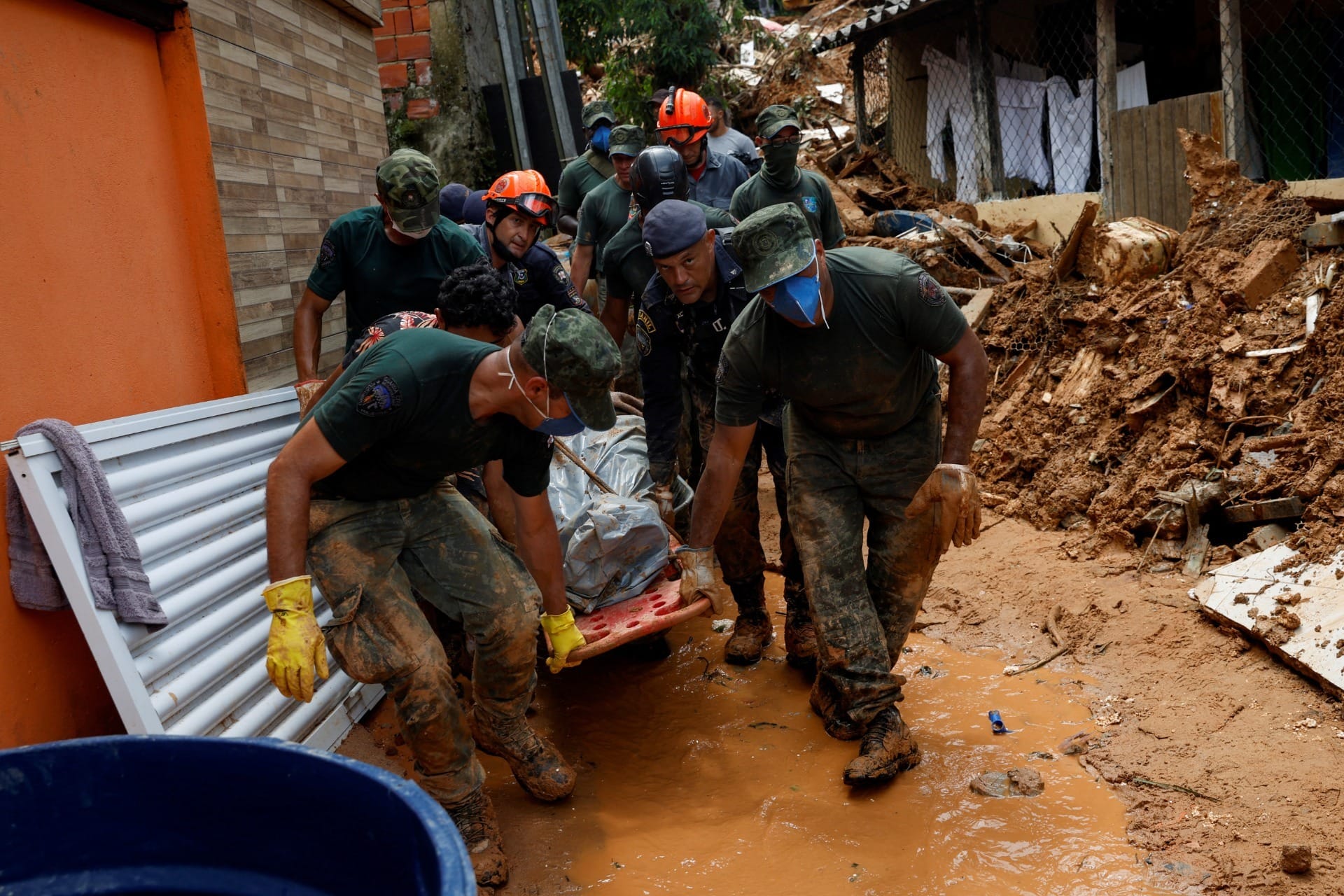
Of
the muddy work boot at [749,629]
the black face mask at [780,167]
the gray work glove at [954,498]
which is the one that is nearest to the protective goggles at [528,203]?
the black face mask at [780,167]

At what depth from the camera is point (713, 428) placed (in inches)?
185

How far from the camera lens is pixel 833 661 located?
3635 millimetres

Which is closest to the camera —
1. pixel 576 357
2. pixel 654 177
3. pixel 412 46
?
pixel 576 357

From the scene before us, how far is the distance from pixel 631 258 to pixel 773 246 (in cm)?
155

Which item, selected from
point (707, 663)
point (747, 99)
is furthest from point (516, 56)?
point (707, 663)

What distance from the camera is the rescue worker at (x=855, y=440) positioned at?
341cm

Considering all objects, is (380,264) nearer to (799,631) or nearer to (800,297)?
(800,297)

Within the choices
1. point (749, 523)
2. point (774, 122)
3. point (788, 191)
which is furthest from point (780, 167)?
point (749, 523)

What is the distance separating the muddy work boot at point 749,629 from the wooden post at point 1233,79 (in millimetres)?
5530

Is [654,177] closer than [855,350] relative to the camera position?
No

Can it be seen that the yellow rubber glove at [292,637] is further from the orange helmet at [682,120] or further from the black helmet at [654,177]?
the orange helmet at [682,120]

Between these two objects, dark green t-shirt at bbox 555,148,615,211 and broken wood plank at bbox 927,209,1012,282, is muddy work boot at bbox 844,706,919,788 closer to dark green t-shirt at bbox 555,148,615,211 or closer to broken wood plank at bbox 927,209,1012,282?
dark green t-shirt at bbox 555,148,615,211

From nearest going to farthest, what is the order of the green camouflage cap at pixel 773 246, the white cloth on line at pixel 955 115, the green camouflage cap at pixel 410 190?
the green camouflage cap at pixel 773 246, the green camouflage cap at pixel 410 190, the white cloth on line at pixel 955 115

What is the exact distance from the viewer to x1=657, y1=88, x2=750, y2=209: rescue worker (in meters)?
5.69
